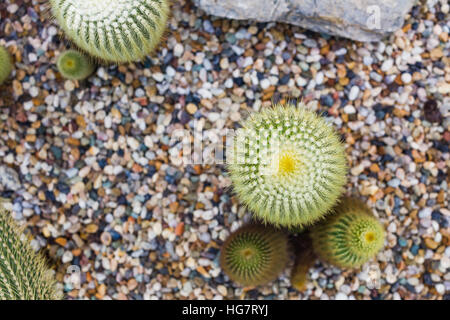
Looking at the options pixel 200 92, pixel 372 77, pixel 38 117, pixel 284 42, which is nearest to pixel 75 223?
pixel 38 117

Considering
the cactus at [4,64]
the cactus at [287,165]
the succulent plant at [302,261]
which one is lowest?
the succulent plant at [302,261]

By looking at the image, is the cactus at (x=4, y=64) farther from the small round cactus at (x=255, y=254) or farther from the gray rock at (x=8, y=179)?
the small round cactus at (x=255, y=254)

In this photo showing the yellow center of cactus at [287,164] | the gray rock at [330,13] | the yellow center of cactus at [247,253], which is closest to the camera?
the yellow center of cactus at [287,164]

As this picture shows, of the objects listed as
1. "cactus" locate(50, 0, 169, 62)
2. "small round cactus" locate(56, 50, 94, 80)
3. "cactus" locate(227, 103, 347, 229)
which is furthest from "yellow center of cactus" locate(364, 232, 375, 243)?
"small round cactus" locate(56, 50, 94, 80)

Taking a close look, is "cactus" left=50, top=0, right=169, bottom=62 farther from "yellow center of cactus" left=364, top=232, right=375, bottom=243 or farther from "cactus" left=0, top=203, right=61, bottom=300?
"yellow center of cactus" left=364, top=232, right=375, bottom=243

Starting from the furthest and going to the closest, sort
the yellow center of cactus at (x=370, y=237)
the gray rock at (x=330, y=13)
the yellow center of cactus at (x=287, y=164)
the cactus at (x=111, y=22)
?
the gray rock at (x=330, y=13) < the yellow center of cactus at (x=370, y=237) < the cactus at (x=111, y=22) < the yellow center of cactus at (x=287, y=164)

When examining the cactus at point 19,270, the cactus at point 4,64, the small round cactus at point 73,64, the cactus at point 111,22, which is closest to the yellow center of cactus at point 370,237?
the cactus at point 111,22

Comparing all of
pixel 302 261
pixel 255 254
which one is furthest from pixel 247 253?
pixel 302 261
